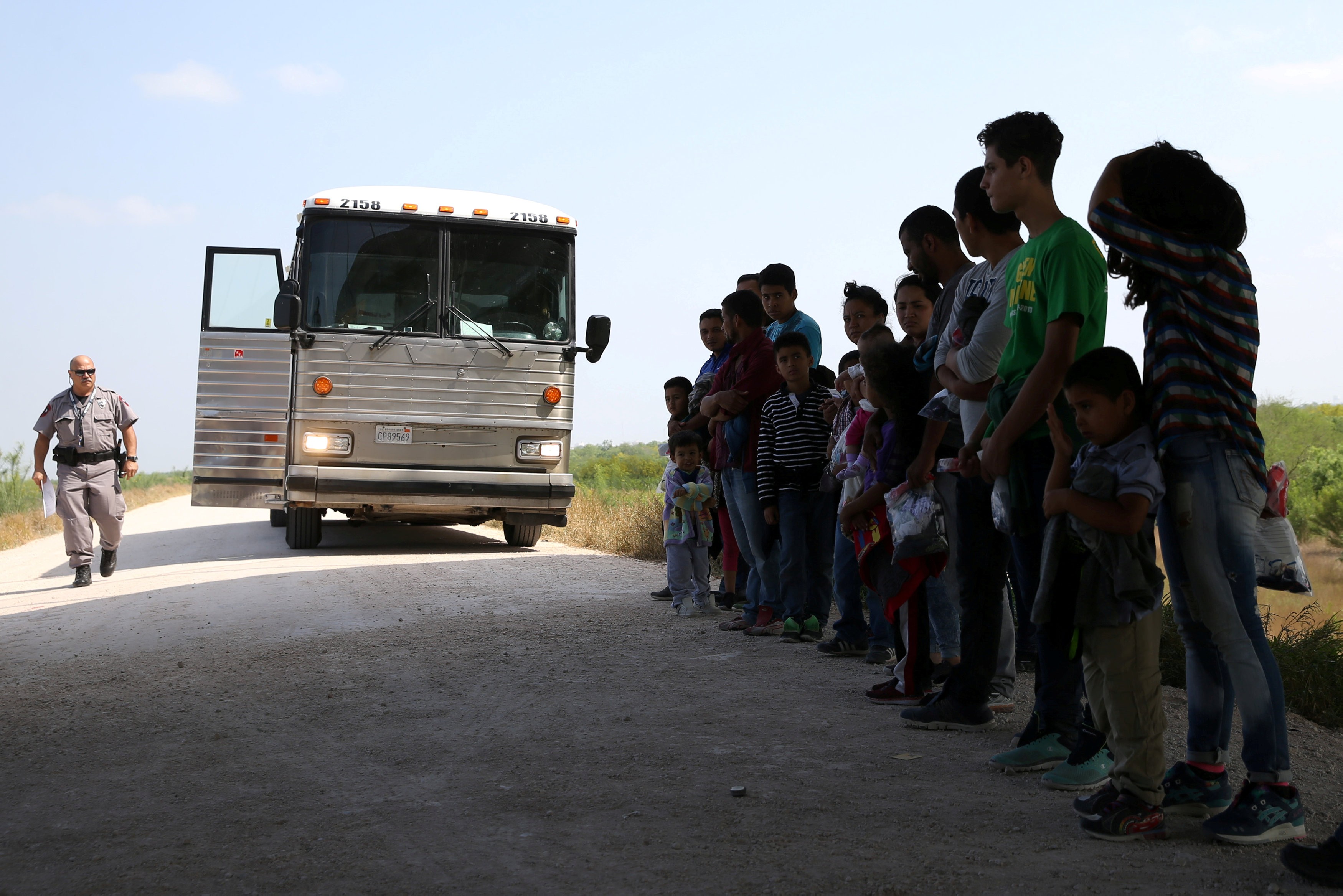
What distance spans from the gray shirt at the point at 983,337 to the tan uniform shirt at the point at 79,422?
8770 millimetres

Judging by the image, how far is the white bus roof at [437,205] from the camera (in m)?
11.2

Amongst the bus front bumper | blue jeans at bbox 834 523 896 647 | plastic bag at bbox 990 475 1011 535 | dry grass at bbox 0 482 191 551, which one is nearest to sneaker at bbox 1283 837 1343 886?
plastic bag at bbox 990 475 1011 535

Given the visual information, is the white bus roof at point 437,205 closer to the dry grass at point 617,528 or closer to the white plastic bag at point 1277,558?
the dry grass at point 617,528

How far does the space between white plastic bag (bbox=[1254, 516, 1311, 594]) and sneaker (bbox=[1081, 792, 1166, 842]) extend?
0.67m

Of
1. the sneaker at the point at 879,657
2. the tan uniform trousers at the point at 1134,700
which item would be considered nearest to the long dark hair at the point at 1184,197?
the tan uniform trousers at the point at 1134,700

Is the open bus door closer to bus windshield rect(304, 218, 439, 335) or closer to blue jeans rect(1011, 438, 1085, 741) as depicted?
bus windshield rect(304, 218, 439, 335)

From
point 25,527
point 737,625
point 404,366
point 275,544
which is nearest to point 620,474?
point 25,527

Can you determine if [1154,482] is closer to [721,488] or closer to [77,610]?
[721,488]

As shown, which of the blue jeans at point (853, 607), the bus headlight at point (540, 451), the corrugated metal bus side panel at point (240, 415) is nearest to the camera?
the blue jeans at point (853, 607)

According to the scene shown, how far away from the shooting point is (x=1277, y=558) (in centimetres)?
300

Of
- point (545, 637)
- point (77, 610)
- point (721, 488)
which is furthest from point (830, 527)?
point (77, 610)

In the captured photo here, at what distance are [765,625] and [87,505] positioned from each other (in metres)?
7.04

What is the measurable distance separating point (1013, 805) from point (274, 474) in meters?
9.86

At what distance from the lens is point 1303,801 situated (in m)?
3.42
